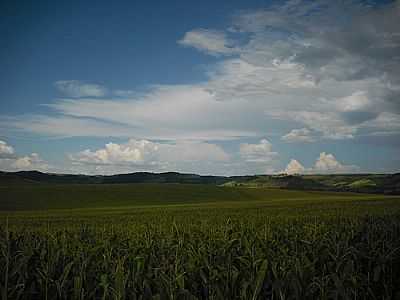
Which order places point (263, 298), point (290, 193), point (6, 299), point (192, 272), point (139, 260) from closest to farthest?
point (6, 299) < point (263, 298) < point (192, 272) < point (139, 260) < point (290, 193)

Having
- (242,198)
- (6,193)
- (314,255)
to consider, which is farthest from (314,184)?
(314,255)

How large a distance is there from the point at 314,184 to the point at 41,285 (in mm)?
184211

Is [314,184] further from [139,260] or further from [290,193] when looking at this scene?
[139,260]

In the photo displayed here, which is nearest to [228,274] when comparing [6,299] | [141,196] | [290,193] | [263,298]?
[263,298]

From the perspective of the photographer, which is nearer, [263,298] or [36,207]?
[263,298]

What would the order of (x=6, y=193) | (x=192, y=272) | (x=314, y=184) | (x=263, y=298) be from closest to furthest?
(x=263, y=298) < (x=192, y=272) < (x=6, y=193) < (x=314, y=184)

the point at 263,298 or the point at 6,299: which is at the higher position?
the point at 6,299

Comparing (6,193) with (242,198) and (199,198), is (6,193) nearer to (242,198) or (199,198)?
(199,198)

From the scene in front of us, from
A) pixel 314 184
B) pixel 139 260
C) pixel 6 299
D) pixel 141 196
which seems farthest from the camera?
pixel 314 184

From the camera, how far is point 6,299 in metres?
5.74

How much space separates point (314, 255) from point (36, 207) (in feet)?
224

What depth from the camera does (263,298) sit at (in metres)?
7.11

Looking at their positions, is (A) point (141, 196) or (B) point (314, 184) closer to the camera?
(A) point (141, 196)

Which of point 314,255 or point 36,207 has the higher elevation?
point 314,255
